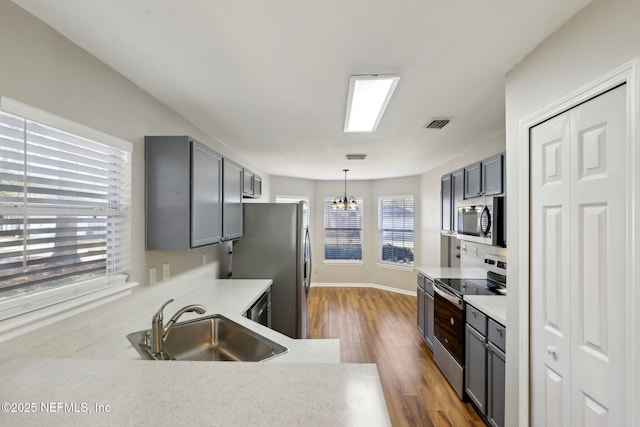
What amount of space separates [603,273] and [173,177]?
8.00 feet

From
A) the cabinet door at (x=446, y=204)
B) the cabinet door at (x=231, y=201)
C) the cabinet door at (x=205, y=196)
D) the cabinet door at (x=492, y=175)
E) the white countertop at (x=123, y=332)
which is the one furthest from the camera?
the cabinet door at (x=446, y=204)

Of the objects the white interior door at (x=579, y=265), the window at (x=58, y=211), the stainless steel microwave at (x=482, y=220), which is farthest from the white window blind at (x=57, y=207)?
the stainless steel microwave at (x=482, y=220)

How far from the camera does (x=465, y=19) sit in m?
1.22

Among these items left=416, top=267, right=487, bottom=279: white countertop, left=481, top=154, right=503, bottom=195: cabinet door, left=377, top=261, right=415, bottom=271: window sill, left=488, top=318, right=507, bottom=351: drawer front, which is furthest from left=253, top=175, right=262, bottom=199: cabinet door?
left=377, top=261, right=415, bottom=271: window sill

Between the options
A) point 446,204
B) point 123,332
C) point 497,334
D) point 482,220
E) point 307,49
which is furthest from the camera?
point 446,204

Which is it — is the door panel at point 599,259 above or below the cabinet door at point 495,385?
above

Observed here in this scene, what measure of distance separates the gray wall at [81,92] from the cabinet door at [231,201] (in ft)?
1.67

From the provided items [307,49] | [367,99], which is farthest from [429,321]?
[307,49]

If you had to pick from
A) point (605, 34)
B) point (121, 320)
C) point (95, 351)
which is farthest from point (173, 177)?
point (605, 34)

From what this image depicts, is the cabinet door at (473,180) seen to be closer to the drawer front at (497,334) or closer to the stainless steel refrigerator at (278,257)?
the drawer front at (497,334)

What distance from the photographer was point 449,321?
277cm

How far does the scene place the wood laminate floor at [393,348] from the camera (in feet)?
7.76

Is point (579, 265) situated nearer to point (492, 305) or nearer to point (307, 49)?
point (492, 305)

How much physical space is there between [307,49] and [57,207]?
1.49 metres
